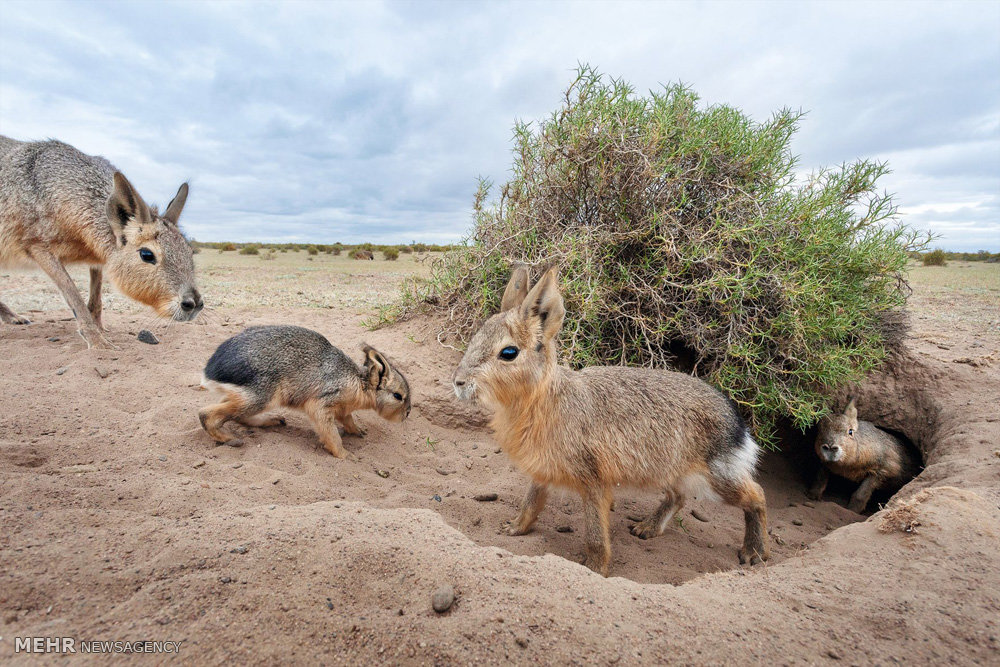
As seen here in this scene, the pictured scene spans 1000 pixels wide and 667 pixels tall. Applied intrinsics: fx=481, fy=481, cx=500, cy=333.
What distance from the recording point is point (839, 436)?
5.84 m

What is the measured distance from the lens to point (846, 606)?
2080 millimetres

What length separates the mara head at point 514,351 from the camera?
3.19 meters

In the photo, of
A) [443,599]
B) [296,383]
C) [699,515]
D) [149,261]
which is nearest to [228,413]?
[296,383]

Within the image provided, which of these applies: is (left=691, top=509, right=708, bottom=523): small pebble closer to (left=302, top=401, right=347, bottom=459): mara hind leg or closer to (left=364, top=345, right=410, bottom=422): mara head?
(left=364, top=345, right=410, bottom=422): mara head

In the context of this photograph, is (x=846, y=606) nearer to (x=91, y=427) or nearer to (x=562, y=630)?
(x=562, y=630)

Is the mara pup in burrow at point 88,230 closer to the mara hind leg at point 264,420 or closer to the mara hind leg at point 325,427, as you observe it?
the mara hind leg at point 264,420

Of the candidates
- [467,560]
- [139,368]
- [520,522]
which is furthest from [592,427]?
[139,368]

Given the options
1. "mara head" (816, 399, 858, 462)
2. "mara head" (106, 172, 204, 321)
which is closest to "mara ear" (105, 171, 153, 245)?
"mara head" (106, 172, 204, 321)

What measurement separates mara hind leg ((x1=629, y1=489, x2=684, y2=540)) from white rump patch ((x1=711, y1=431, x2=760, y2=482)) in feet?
2.02

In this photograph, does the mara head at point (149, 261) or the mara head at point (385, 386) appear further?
the mara head at point (149, 261)

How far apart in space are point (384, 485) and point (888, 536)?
11.1ft

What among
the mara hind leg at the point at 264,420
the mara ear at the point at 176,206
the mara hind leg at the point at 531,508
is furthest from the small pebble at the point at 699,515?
the mara ear at the point at 176,206

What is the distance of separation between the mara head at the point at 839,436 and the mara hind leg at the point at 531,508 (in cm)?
419

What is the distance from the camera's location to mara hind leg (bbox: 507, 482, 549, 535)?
370cm
